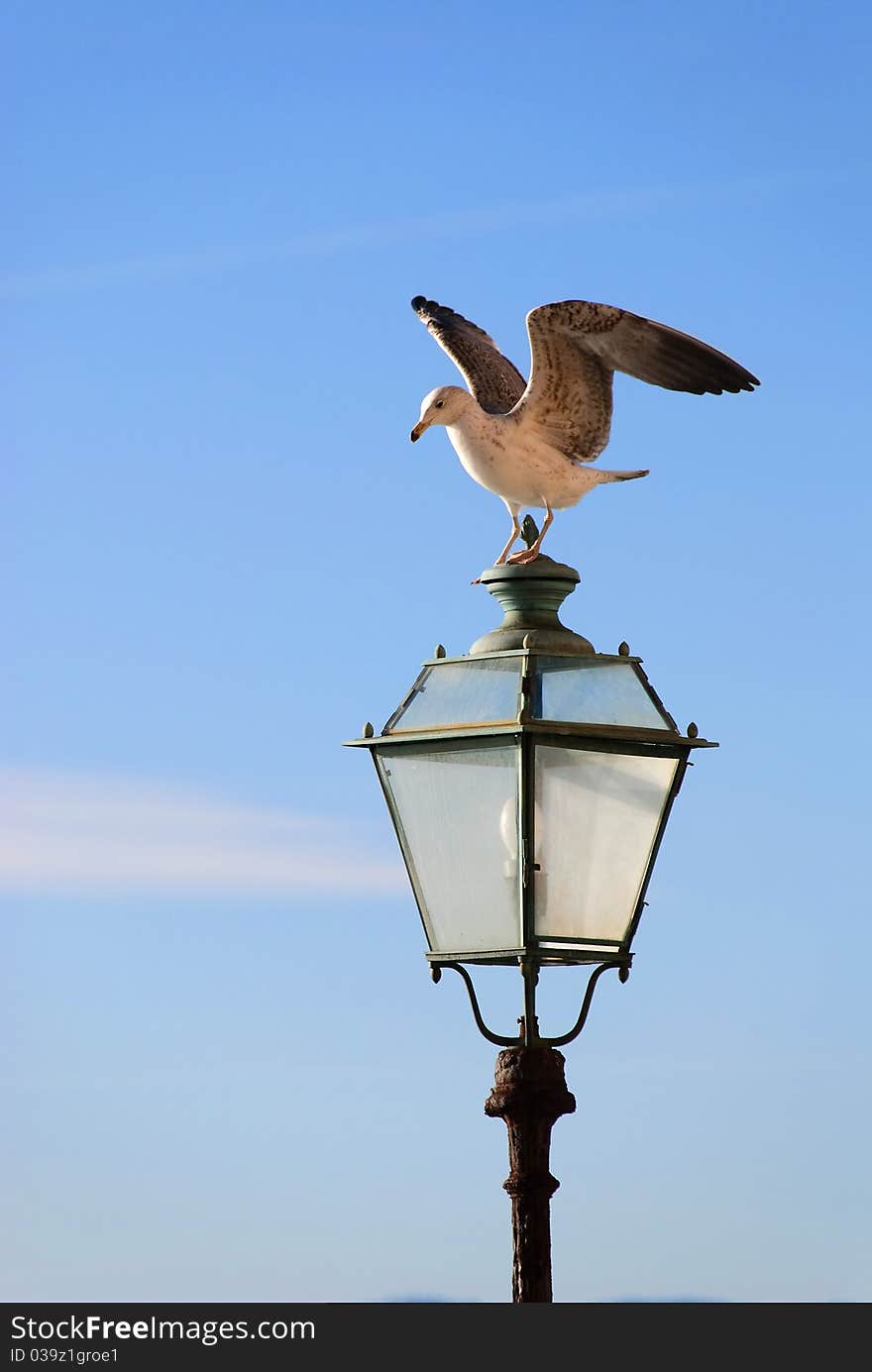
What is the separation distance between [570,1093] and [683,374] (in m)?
2.87

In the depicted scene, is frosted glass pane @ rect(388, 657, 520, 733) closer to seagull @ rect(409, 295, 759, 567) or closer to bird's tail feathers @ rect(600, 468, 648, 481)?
seagull @ rect(409, 295, 759, 567)

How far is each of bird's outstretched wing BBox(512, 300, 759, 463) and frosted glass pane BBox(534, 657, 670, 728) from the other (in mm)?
1104

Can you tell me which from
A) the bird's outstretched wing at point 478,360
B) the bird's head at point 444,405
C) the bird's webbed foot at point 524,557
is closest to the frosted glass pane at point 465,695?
the bird's webbed foot at point 524,557

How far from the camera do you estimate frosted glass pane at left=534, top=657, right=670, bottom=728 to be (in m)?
7.10

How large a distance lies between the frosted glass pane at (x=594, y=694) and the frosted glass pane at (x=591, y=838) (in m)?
0.16

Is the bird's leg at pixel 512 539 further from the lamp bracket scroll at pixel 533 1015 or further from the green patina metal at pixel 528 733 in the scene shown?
the lamp bracket scroll at pixel 533 1015

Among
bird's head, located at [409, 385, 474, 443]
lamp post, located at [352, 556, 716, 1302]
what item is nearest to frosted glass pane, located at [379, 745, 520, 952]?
lamp post, located at [352, 556, 716, 1302]

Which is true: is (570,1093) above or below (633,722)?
below

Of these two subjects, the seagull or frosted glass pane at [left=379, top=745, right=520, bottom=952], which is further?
the seagull

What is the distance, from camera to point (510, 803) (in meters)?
6.93

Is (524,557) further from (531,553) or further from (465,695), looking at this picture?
(465,695)

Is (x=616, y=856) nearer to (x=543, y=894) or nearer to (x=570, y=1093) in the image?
(x=543, y=894)
